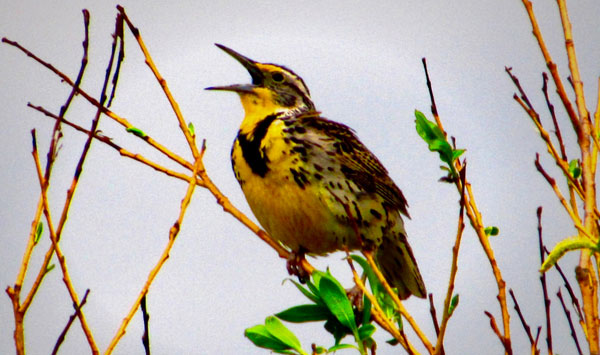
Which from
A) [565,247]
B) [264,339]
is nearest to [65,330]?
[264,339]

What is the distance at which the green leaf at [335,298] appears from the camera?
270 cm

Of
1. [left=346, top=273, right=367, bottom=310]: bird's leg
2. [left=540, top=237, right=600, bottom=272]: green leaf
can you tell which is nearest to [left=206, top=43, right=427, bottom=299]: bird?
[left=346, top=273, right=367, bottom=310]: bird's leg

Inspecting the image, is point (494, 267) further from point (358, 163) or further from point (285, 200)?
point (358, 163)

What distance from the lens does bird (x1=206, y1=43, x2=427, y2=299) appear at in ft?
15.0

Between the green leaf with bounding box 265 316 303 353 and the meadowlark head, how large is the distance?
2540 mm

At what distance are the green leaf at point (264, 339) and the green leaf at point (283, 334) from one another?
0.02 metres

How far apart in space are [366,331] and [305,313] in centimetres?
26

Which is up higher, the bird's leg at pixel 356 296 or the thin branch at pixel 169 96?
the thin branch at pixel 169 96

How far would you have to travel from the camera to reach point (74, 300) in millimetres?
2287

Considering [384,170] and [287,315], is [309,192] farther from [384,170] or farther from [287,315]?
[287,315]

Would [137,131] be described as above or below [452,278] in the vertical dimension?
above

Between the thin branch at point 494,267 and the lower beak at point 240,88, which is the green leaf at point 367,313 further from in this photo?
the lower beak at point 240,88

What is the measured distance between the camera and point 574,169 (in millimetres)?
2943

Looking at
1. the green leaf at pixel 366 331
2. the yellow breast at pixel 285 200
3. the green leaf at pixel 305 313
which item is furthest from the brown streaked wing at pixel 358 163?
the green leaf at pixel 366 331
